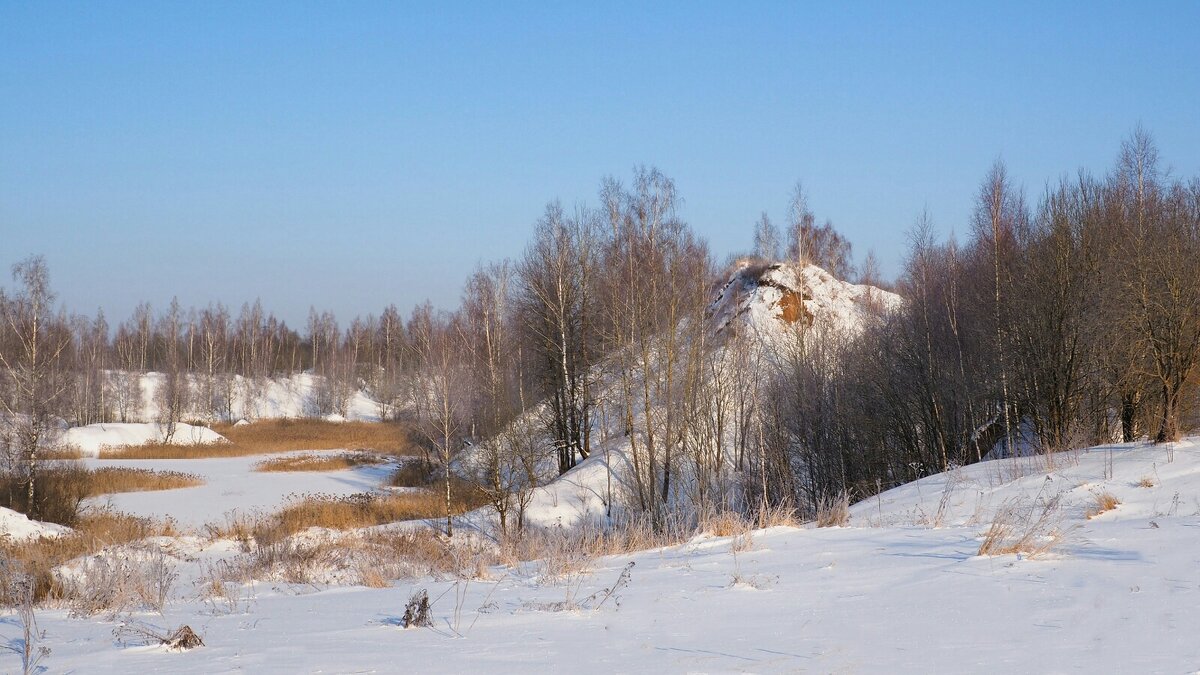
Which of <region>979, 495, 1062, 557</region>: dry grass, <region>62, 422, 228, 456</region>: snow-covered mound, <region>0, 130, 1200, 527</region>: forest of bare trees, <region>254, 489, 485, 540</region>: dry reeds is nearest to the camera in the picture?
<region>979, 495, 1062, 557</region>: dry grass

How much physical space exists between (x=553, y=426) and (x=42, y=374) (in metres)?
18.1

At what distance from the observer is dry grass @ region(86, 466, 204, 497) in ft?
109

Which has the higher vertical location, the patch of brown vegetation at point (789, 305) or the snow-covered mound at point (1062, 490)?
the patch of brown vegetation at point (789, 305)

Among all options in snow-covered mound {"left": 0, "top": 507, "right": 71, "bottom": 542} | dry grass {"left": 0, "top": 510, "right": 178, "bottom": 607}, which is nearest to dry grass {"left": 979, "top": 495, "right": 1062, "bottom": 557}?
dry grass {"left": 0, "top": 510, "right": 178, "bottom": 607}

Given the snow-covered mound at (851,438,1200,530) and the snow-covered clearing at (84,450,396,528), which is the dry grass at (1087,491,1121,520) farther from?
the snow-covered clearing at (84,450,396,528)

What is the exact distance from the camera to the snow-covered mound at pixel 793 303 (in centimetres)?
3700

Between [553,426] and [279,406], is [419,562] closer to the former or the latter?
[553,426]

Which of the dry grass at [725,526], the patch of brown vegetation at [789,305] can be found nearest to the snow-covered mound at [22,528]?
the dry grass at [725,526]

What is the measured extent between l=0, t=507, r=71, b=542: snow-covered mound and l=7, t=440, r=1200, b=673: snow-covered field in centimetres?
1708

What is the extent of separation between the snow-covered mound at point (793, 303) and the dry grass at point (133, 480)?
24005 mm

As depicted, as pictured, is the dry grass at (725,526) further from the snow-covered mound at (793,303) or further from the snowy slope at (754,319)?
the snow-covered mound at (793,303)

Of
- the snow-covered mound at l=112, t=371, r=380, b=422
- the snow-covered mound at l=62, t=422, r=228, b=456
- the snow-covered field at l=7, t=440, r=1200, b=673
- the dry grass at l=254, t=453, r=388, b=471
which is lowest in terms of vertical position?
the snow-covered field at l=7, t=440, r=1200, b=673

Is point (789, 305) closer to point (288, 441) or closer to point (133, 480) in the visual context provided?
point (133, 480)

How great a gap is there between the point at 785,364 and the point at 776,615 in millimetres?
28906
